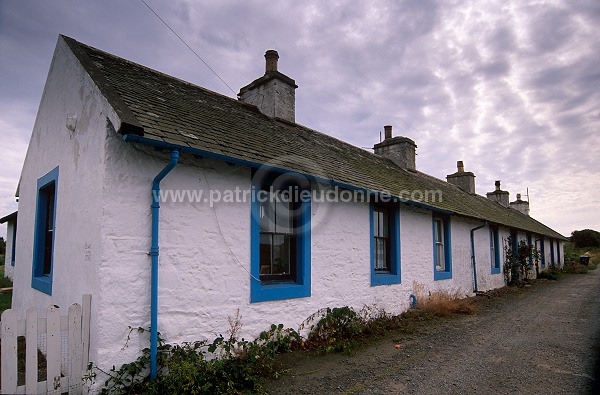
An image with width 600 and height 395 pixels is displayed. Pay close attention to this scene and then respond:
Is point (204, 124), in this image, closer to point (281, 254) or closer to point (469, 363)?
point (281, 254)

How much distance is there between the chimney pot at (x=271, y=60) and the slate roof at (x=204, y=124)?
123 centimetres

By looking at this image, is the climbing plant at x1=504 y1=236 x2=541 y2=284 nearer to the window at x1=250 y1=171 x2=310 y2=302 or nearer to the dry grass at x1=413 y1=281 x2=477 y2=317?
the dry grass at x1=413 y1=281 x2=477 y2=317

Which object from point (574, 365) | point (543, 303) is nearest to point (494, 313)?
point (543, 303)

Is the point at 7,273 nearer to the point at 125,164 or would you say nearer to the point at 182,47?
the point at 182,47

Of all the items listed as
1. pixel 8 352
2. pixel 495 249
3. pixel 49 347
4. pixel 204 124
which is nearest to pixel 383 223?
pixel 204 124

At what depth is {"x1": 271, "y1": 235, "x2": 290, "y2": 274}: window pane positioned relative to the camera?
6.54 m

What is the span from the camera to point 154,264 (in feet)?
15.1

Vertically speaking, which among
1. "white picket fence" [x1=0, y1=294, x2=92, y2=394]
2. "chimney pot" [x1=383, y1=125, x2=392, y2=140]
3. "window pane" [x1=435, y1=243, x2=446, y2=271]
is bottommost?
"white picket fence" [x1=0, y1=294, x2=92, y2=394]

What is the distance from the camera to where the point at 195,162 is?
5.28 metres

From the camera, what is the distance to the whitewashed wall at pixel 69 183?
4629 mm

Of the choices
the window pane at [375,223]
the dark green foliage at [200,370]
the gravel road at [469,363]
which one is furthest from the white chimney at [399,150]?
the dark green foliage at [200,370]

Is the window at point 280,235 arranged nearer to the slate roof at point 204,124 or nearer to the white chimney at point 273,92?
the slate roof at point 204,124

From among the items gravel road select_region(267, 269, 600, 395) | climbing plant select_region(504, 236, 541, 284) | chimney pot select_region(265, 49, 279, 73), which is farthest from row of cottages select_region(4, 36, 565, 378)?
climbing plant select_region(504, 236, 541, 284)

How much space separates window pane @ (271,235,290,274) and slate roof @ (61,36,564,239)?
1314mm
